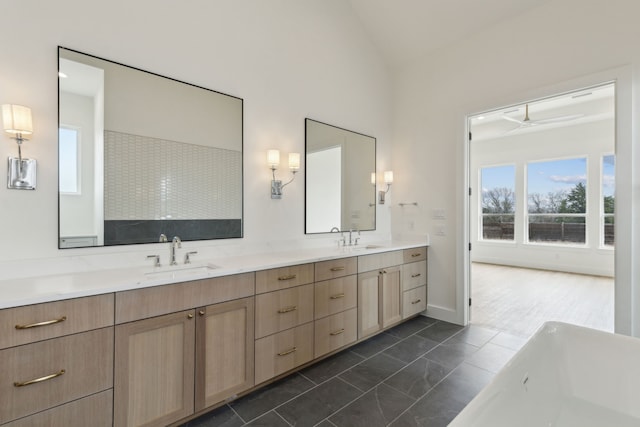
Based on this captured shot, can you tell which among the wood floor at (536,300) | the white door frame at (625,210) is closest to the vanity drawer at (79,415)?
the wood floor at (536,300)

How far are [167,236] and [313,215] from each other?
1441 mm

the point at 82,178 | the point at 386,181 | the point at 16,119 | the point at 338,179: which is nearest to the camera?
the point at 16,119

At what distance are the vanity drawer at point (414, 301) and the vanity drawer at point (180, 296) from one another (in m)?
2.04

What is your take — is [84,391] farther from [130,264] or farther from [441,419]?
[441,419]

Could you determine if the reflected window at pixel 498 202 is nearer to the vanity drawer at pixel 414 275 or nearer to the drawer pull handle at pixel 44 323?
the vanity drawer at pixel 414 275

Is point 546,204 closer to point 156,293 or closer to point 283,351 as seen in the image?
point 283,351

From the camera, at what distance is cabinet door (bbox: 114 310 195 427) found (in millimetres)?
1538

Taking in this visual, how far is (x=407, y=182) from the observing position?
3.96 m

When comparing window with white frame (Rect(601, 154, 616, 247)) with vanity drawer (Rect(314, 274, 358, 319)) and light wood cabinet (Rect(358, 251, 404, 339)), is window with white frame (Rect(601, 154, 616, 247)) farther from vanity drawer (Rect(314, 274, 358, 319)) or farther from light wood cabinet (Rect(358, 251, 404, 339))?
vanity drawer (Rect(314, 274, 358, 319))

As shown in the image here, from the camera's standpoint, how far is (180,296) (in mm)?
1731

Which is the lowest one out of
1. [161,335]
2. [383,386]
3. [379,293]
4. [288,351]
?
[383,386]

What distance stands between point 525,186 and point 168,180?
7.62 meters

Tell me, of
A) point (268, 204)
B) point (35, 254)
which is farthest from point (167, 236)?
point (268, 204)

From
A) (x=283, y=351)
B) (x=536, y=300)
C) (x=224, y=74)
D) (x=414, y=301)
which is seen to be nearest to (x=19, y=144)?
(x=224, y=74)
